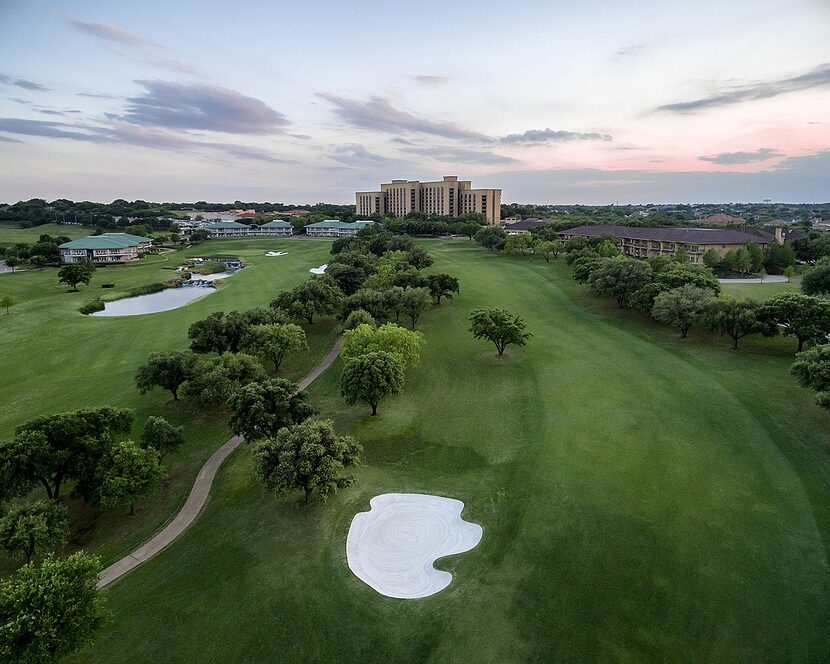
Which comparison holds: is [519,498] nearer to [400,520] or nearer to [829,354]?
[400,520]

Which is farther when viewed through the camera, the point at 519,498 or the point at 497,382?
the point at 497,382

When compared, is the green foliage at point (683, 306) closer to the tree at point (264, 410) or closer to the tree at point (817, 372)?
the tree at point (817, 372)

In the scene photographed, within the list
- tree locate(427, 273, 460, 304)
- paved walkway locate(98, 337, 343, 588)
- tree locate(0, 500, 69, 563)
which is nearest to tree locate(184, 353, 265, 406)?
paved walkway locate(98, 337, 343, 588)

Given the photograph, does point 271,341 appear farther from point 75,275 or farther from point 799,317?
point 75,275

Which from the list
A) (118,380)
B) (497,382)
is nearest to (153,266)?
(118,380)

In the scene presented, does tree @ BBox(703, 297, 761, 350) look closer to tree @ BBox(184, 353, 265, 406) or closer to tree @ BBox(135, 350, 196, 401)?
tree @ BBox(184, 353, 265, 406)
